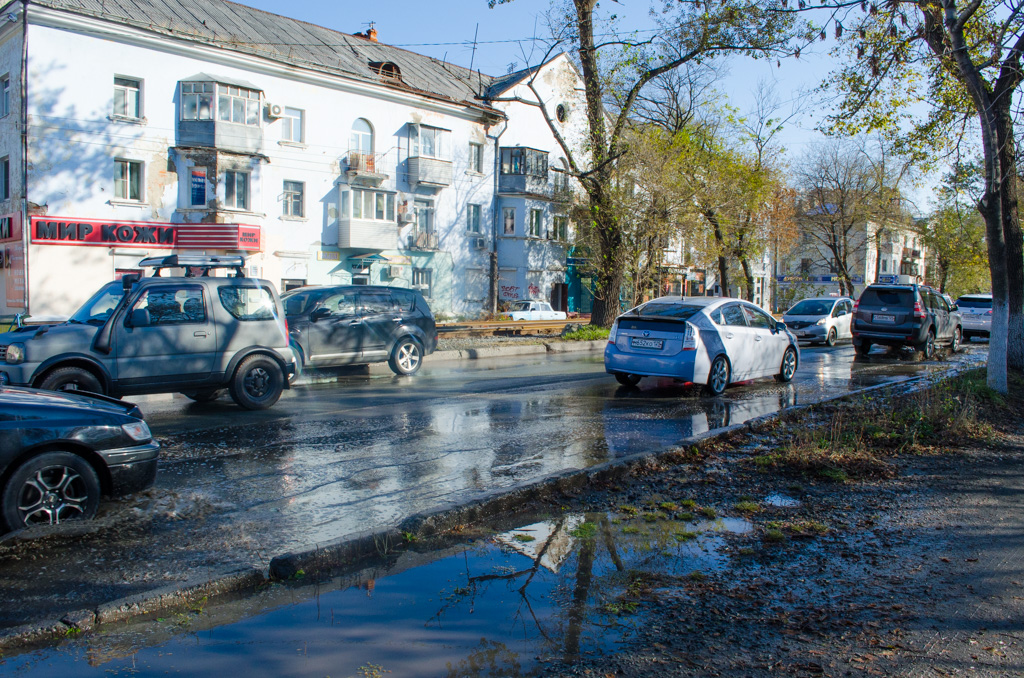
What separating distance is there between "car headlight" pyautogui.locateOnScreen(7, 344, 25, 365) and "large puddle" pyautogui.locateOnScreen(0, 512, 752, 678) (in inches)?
242

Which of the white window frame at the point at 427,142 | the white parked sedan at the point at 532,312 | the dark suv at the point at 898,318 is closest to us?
the dark suv at the point at 898,318

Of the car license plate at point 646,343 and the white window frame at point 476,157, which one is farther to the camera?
the white window frame at point 476,157

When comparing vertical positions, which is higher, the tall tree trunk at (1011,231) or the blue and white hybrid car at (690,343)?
the tall tree trunk at (1011,231)

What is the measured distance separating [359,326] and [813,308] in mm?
16761

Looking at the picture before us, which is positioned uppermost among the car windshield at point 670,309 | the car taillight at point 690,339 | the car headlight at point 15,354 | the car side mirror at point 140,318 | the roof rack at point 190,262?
the roof rack at point 190,262

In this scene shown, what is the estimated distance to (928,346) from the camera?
19234 millimetres

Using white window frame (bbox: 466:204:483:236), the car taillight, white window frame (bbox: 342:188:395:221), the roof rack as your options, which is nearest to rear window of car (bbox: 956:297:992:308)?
the car taillight

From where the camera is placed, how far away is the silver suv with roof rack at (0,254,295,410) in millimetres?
8625

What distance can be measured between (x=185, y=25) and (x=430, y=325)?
938 inches

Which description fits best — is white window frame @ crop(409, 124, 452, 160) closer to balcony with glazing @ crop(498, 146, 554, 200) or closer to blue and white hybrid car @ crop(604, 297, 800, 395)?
balcony with glazing @ crop(498, 146, 554, 200)

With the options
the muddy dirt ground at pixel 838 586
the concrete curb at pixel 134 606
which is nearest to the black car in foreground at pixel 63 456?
the concrete curb at pixel 134 606

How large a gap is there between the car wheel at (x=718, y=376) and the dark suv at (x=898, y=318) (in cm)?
938

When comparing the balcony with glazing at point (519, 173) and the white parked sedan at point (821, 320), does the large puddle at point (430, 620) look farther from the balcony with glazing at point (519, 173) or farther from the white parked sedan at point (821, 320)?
the balcony with glazing at point (519, 173)

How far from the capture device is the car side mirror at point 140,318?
29.7 feet
